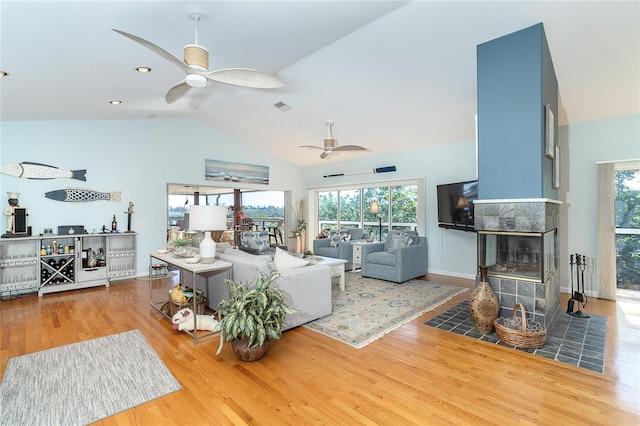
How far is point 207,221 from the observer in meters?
3.34

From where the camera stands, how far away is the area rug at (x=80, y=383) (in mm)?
2068

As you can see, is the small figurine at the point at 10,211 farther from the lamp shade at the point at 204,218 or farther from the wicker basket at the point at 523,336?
the wicker basket at the point at 523,336

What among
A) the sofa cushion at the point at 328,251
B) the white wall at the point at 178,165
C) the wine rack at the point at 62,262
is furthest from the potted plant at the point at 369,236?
the wine rack at the point at 62,262

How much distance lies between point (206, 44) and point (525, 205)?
3.61 metres

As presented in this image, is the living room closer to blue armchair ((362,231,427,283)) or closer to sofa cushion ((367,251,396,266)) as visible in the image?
blue armchair ((362,231,427,283))

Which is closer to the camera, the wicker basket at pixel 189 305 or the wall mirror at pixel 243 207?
the wicker basket at pixel 189 305

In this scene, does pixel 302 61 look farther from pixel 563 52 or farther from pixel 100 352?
pixel 100 352

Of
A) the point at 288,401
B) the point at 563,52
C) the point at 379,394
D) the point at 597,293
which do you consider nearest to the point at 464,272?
the point at 597,293

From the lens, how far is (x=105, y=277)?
552 centimetres

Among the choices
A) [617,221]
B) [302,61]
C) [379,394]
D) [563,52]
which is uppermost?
[302,61]

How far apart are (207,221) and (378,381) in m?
2.22

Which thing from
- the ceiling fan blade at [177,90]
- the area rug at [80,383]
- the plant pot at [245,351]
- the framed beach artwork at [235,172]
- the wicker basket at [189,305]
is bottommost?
the area rug at [80,383]

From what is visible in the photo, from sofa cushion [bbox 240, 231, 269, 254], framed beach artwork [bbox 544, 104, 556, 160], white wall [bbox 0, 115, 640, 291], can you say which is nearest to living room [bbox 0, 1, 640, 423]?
white wall [bbox 0, 115, 640, 291]

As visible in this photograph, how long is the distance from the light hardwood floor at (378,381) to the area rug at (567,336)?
10 centimetres
